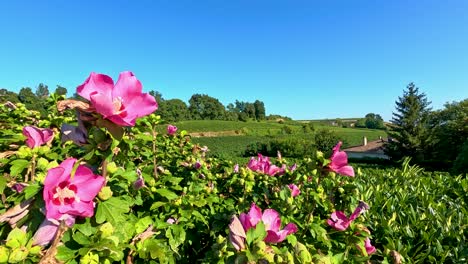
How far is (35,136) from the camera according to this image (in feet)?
4.32

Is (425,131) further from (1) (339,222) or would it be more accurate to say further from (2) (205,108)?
(2) (205,108)

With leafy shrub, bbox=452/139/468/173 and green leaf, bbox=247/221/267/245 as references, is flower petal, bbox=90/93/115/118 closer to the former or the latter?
green leaf, bbox=247/221/267/245

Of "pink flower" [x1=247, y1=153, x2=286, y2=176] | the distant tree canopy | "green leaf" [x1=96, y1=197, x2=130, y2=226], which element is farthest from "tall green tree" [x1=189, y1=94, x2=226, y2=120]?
"green leaf" [x1=96, y1=197, x2=130, y2=226]

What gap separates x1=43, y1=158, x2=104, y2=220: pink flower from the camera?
90 centimetres

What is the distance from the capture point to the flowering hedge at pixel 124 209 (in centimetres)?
94

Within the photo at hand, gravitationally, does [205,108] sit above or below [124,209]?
above

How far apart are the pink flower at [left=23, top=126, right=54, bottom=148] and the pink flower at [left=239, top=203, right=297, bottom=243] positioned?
2.87 ft

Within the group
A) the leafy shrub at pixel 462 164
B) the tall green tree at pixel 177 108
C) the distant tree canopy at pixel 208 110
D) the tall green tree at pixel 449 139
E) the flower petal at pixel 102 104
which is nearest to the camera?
the flower petal at pixel 102 104

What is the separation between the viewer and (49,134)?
53.8 inches

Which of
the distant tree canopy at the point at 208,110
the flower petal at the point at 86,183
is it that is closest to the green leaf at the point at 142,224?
the flower petal at the point at 86,183

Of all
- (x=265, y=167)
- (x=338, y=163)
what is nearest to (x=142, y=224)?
(x=338, y=163)

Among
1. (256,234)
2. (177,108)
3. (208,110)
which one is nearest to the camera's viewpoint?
(256,234)

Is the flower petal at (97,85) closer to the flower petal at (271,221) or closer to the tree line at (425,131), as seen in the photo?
the flower petal at (271,221)

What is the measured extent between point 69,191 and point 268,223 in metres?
0.73
